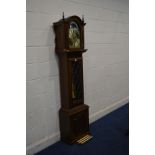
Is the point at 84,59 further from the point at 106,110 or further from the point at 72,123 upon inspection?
the point at 106,110

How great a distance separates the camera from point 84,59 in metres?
2.79

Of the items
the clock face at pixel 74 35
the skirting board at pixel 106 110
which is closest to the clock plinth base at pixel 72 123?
the skirting board at pixel 106 110

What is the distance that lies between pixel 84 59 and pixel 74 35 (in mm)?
533

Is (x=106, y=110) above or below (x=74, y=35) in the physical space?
below

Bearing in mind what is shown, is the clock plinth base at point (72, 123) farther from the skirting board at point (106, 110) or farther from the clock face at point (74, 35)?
the clock face at point (74, 35)

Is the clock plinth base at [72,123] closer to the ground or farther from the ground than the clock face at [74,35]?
closer to the ground

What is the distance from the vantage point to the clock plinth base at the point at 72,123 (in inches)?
92.4

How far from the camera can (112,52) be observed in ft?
11.3

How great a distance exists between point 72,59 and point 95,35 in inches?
33.7

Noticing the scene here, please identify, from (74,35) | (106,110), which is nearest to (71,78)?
(74,35)

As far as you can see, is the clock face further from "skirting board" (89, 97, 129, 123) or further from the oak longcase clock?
"skirting board" (89, 97, 129, 123)

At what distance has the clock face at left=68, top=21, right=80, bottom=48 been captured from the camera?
229 cm
